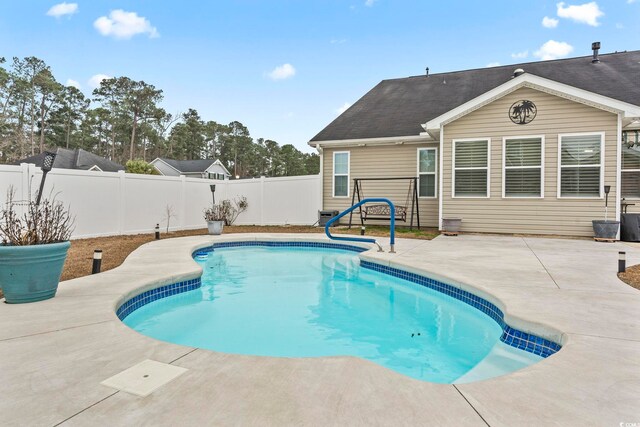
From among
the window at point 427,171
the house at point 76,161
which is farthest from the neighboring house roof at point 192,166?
the window at point 427,171

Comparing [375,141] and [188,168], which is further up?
[188,168]

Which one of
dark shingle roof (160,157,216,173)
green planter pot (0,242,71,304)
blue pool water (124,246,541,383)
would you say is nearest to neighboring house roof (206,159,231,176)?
dark shingle roof (160,157,216,173)

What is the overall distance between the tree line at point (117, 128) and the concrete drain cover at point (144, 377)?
3164 centimetres

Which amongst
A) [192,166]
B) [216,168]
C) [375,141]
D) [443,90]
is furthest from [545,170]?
[192,166]

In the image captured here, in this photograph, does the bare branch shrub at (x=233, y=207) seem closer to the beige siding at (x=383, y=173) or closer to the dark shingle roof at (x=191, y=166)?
the beige siding at (x=383, y=173)

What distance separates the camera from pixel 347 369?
212 centimetres

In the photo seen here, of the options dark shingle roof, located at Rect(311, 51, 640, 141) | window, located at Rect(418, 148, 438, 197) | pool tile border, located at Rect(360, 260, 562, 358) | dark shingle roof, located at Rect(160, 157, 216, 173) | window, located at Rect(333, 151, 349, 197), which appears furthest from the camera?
dark shingle roof, located at Rect(160, 157, 216, 173)

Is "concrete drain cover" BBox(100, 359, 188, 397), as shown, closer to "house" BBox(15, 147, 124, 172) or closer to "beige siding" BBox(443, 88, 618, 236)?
"beige siding" BBox(443, 88, 618, 236)

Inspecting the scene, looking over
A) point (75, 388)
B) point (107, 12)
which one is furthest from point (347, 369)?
point (107, 12)

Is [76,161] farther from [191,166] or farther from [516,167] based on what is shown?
[516,167]

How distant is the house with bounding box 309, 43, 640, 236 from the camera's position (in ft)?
27.4

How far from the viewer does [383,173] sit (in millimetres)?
11688

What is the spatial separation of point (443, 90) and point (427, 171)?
414cm

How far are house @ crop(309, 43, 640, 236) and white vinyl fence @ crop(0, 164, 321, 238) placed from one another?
1687 millimetres
